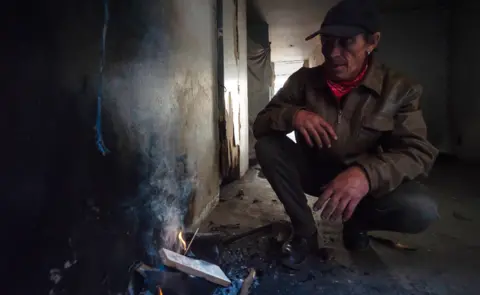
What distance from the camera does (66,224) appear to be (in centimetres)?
100

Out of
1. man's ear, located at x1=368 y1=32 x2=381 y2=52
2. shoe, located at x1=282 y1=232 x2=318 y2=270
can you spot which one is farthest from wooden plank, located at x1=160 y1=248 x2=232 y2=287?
man's ear, located at x1=368 y1=32 x2=381 y2=52

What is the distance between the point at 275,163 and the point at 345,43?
662mm

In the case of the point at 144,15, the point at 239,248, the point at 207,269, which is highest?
the point at 144,15

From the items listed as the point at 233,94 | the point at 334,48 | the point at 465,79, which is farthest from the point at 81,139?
the point at 465,79

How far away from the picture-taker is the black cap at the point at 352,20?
179cm

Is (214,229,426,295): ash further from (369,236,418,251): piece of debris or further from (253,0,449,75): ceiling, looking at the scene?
(253,0,449,75): ceiling

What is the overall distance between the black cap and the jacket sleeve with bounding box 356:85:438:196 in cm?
37

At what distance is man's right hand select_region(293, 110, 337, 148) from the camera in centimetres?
172

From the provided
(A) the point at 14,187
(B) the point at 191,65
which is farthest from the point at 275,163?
(A) the point at 14,187

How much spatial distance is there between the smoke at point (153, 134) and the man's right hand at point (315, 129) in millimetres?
613

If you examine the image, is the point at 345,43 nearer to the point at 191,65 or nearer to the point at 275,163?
the point at 275,163

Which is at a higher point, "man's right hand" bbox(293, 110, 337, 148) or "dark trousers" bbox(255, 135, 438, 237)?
"man's right hand" bbox(293, 110, 337, 148)

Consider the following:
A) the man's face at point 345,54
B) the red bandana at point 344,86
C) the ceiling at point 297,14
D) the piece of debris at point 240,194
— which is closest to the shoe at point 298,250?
the red bandana at point 344,86

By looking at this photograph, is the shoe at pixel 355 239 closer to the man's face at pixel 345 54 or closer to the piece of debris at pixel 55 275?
the man's face at pixel 345 54
